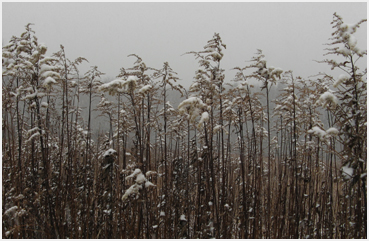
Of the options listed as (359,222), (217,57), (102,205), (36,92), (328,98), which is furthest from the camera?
(102,205)

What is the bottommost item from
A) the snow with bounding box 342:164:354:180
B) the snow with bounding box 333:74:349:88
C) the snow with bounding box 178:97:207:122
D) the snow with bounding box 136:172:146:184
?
the snow with bounding box 136:172:146:184

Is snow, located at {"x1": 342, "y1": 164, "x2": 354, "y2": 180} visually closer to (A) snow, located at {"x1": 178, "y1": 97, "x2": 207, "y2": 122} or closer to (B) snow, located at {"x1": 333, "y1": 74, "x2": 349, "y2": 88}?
(B) snow, located at {"x1": 333, "y1": 74, "x2": 349, "y2": 88}

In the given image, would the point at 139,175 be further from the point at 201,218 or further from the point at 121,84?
the point at 201,218

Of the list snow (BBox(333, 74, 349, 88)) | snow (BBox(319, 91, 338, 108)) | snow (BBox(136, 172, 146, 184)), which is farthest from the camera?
snow (BBox(136, 172, 146, 184))

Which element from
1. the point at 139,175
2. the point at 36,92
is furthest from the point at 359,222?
Result: the point at 36,92

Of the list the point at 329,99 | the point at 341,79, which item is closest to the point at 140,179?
the point at 329,99

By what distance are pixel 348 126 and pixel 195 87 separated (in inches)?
73.3

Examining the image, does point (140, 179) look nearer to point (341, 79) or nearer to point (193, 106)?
point (193, 106)

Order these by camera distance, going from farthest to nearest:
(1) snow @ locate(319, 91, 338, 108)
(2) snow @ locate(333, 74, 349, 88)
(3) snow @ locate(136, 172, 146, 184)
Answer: (3) snow @ locate(136, 172, 146, 184) → (2) snow @ locate(333, 74, 349, 88) → (1) snow @ locate(319, 91, 338, 108)

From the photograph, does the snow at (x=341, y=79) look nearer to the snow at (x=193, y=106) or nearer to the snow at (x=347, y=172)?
the snow at (x=347, y=172)

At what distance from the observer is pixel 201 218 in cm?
361

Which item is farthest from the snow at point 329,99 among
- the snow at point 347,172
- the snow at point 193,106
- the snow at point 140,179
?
the snow at point 140,179

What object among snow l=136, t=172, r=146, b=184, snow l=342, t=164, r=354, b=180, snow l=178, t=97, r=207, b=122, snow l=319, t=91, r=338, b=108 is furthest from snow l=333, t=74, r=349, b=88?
snow l=136, t=172, r=146, b=184

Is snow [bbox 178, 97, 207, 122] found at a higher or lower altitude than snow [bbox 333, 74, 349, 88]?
lower
